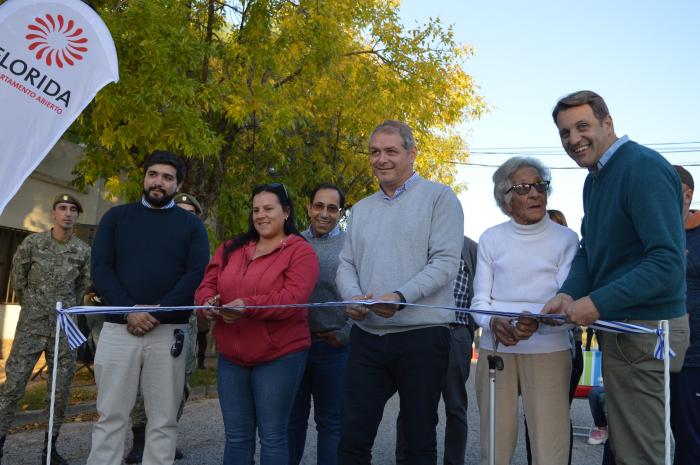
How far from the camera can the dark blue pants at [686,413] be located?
3.80m

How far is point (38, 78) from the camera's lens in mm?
4316

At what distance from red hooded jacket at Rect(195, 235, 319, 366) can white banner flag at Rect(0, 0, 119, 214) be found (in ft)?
4.20

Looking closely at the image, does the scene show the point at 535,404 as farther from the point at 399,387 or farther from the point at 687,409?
the point at 687,409

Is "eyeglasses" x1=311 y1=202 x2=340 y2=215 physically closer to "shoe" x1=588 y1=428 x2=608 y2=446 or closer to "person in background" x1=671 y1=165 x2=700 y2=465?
"person in background" x1=671 y1=165 x2=700 y2=465

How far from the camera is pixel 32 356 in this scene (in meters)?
6.12

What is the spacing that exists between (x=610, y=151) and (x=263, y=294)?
210 centimetres

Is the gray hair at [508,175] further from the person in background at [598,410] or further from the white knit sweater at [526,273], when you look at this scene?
the person in background at [598,410]

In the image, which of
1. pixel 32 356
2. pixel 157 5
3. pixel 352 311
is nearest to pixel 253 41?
pixel 157 5

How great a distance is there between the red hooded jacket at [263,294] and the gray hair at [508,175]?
1222 millimetres

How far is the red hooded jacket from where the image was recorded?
4.15 meters

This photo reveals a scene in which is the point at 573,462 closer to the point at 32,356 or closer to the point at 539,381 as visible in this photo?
the point at 539,381

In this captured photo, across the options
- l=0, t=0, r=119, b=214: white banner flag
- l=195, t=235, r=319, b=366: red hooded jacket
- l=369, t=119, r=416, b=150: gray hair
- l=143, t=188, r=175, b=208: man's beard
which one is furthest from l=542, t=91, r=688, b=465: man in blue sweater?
l=0, t=0, r=119, b=214: white banner flag

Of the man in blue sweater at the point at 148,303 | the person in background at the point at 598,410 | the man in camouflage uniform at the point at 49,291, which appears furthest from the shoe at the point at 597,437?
the man in camouflage uniform at the point at 49,291

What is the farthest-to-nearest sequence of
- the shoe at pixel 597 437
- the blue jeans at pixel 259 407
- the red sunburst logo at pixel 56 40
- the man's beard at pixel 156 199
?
the shoe at pixel 597 437, the man's beard at pixel 156 199, the red sunburst logo at pixel 56 40, the blue jeans at pixel 259 407
